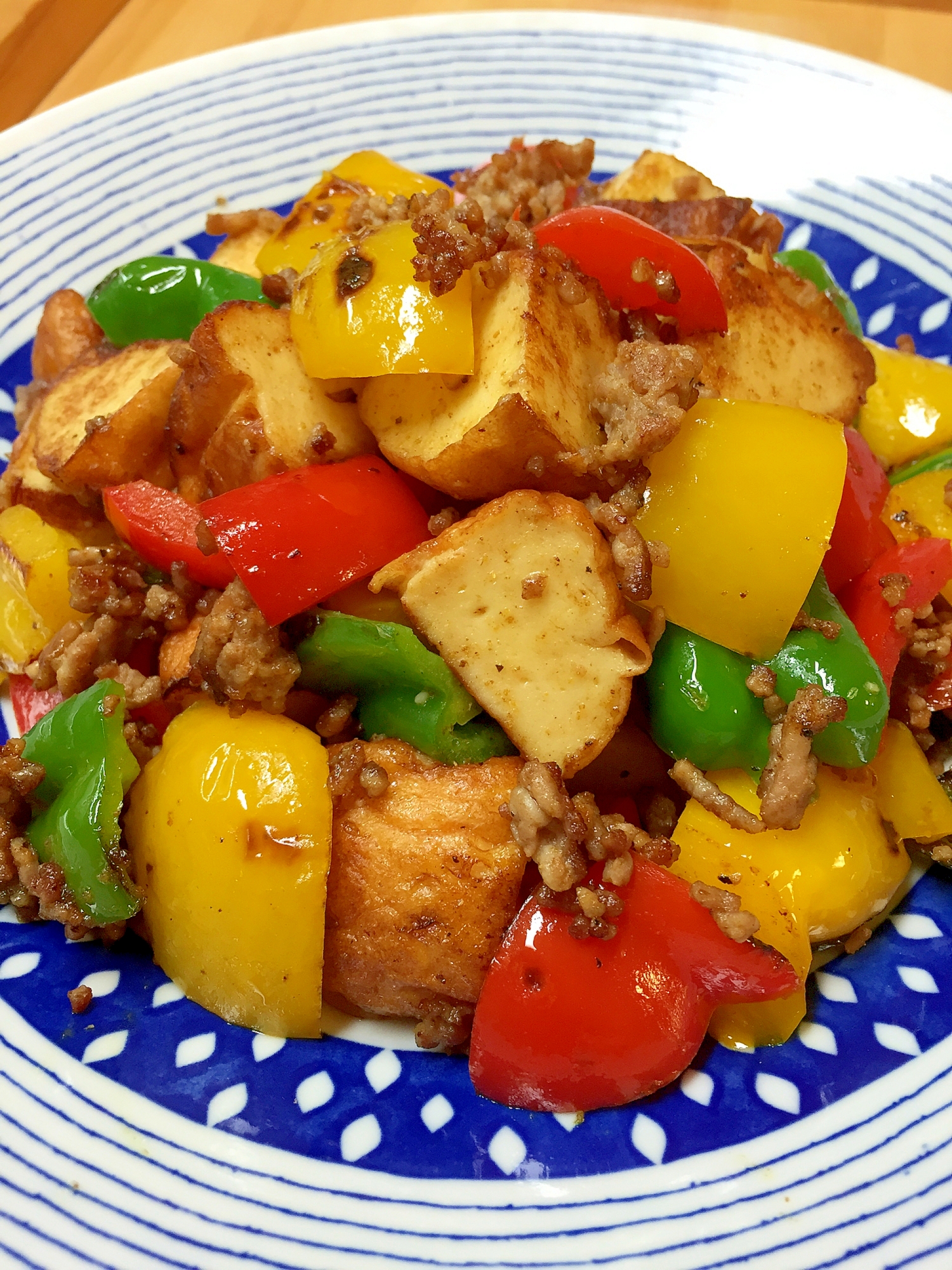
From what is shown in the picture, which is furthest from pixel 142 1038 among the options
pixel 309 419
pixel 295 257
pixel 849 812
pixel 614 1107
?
pixel 295 257

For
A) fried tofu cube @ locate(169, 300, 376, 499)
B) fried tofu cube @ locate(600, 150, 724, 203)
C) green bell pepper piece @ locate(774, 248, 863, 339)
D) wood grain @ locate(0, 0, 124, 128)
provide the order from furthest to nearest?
wood grain @ locate(0, 0, 124, 128), green bell pepper piece @ locate(774, 248, 863, 339), fried tofu cube @ locate(600, 150, 724, 203), fried tofu cube @ locate(169, 300, 376, 499)

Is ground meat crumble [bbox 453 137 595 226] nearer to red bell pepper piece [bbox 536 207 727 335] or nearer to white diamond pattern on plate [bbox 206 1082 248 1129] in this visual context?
red bell pepper piece [bbox 536 207 727 335]

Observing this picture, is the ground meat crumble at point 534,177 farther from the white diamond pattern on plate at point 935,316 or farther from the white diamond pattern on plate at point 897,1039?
the white diamond pattern on plate at point 897,1039

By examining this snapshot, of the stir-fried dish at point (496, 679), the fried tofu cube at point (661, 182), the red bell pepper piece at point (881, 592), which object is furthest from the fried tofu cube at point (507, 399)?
the fried tofu cube at point (661, 182)

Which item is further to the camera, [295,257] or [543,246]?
[295,257]

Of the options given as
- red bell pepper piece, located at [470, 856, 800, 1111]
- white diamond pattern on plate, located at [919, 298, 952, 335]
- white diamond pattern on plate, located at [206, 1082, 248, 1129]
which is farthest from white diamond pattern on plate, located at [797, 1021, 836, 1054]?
white diamond pattern on plate, located at [919, 298, 952, 335]

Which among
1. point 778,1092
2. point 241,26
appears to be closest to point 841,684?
point 778,1092

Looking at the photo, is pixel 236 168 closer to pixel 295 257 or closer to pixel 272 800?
pixel 295 257
